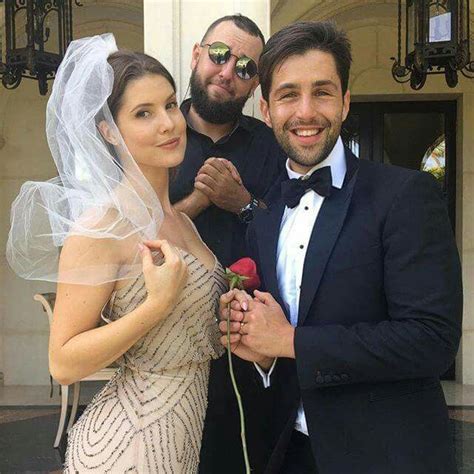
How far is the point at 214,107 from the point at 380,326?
3.51ft

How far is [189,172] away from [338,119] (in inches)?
29.6

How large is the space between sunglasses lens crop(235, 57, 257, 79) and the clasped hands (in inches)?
36.2

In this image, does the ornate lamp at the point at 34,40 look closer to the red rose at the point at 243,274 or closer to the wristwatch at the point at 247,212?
the wristwatch at the point at 247,212

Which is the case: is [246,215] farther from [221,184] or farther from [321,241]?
[321,241]

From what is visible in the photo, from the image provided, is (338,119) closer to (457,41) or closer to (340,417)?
(340,417)

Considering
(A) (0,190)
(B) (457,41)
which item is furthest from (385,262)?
(A) (0,190)

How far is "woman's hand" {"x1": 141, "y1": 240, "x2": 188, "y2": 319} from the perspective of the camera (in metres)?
1.78

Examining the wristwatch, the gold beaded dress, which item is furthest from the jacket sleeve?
the wristwatch

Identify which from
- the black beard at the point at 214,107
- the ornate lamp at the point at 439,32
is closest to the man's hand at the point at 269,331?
the black beard at the point at 214,107

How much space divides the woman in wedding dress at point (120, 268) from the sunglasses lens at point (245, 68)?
546 millimetres

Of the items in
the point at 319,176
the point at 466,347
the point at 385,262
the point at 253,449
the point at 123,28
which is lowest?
the point at 466,347

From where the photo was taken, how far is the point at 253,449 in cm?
231

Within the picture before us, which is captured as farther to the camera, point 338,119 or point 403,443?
point 338,119

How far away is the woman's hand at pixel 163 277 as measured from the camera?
1.78 metres
